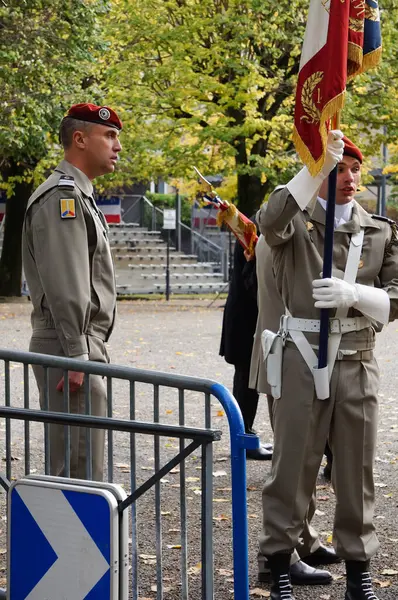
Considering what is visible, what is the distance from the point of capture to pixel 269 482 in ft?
15.6

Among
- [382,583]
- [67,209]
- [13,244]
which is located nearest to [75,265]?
[67,209]

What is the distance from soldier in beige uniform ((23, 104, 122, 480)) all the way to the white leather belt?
0.81 meters

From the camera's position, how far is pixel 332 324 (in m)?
4.68

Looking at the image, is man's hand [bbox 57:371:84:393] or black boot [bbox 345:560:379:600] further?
black boot [bbox 345:560:379:600]

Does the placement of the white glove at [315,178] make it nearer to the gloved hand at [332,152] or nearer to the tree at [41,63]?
the gloved hand at [332,152]

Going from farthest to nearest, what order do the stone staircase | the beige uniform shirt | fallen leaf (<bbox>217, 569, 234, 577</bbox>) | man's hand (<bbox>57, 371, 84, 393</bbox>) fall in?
the stone staircase → the beige uniform shirt → fallen leaf (<bbox>217, 569, 234, 577</bbox>) → man's hand (<bbox>57, 371, 84, 393</bbox>)

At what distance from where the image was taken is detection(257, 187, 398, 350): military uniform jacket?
185 inches

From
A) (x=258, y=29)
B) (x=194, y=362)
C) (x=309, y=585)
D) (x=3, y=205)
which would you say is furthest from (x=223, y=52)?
(x=309, y=585)

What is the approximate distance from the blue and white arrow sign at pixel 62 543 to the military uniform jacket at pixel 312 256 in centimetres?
148

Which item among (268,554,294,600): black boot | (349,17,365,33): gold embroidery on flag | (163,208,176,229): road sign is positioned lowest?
(268,554,294,600): black boot

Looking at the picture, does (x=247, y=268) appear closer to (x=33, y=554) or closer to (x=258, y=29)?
(x=33, y=554)

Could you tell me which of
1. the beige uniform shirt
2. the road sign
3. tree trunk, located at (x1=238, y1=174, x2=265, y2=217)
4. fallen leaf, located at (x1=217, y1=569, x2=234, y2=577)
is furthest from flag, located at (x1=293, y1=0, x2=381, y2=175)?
the road sign

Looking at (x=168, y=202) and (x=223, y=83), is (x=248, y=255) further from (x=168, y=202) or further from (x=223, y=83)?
(x=168, y=202)

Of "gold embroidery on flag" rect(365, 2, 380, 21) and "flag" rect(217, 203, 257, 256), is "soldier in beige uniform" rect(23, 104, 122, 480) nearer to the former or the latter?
"gold embroidery on flag" rect(365, 2, 380, 21)
